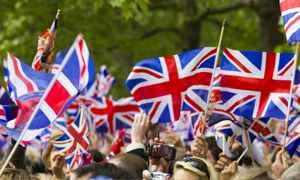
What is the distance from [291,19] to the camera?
3471 mm

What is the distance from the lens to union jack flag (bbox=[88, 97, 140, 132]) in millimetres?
5598

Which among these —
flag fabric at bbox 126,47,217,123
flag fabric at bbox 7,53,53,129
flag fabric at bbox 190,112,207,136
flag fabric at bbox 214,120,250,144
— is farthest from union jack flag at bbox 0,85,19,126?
flag fabric at bbox 214,120,250,144

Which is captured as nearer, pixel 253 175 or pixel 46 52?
pixel 253 175

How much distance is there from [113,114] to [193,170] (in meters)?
3.17

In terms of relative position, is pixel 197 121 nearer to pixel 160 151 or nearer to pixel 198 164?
pixel 160 151

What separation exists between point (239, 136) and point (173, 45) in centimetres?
1120

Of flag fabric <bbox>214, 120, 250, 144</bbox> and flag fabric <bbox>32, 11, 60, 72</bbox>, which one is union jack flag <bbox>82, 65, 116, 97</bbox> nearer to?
flag fabric <bbox>32, 11, 60, 72</bbox>

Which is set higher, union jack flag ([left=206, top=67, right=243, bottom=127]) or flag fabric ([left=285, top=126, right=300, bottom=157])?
union jack flag ([left=206, top=67, right=243, bottom=127])

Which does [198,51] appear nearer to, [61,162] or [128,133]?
[61,162]

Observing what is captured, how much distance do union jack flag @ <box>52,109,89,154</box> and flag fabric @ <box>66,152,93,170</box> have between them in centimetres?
6

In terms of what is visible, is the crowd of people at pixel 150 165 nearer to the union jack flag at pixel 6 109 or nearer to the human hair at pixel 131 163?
the human hair at pixel 131 163

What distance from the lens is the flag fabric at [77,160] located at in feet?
11.6

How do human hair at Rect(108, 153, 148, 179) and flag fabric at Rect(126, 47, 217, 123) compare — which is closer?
human hair at Rect(108, 153, 148, 179)

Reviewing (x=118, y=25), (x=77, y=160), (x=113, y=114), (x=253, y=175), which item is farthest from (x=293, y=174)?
(x=118, y=25)
